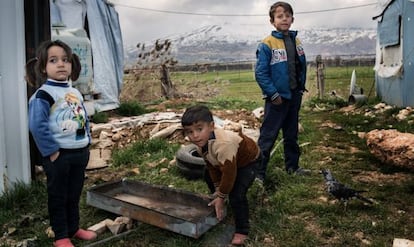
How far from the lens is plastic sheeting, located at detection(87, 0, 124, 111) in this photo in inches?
375

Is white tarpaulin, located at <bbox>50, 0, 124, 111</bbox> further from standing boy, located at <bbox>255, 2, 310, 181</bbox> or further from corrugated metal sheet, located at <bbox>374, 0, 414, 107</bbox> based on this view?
corrugated metal sheet, located at <bbox>374, 0, 414, 107</bbox>

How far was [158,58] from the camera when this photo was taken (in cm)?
1294

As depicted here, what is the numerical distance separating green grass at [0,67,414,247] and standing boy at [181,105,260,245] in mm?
248

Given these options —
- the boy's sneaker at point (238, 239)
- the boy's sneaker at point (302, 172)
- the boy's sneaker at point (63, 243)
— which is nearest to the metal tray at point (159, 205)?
the boy's sneaker at point (238, 239)

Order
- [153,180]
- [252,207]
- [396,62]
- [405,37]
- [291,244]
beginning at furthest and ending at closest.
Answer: [396,62] < [405,37] < [153,180] < [252,207] < [291,244]

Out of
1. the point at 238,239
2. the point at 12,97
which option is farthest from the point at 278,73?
the point at 12,97

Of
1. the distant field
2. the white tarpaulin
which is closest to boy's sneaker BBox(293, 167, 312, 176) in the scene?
the white tarpaulin

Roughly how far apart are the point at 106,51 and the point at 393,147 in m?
7.47

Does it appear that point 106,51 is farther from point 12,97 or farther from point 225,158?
point 225,158

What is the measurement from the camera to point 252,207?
359 cm

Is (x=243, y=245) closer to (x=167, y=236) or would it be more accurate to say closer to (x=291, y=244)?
(x=291, y=244)

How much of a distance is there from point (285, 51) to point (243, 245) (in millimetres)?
2056

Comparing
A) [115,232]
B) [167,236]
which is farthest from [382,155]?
[115,232]

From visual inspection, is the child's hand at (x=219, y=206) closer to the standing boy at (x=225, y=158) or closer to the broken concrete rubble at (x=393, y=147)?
the standing boy at (x=225, y=158)
